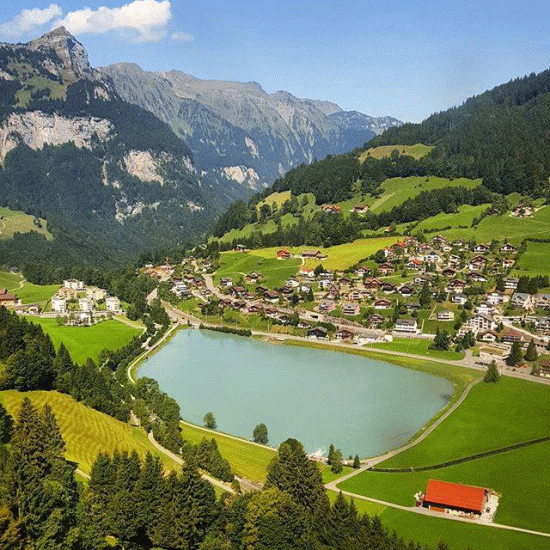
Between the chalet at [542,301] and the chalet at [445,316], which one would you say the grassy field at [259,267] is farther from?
the chalet at [542,301]

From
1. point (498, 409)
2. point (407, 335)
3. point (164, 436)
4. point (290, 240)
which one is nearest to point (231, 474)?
point (164, 436)

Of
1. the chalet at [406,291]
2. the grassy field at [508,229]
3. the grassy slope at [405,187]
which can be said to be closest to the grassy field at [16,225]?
the grassy slope at [405,187]

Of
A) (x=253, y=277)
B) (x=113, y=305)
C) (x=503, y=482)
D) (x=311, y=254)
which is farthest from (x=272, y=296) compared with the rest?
(x=503, y=482)

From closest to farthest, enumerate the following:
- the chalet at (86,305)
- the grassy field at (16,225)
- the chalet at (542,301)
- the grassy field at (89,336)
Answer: the grassy field at (89,336) → the chalet at (542,301) → the chalet at (86,305) → the grassy field at (16,225)

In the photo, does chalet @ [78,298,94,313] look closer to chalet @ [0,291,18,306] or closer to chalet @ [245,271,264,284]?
chalet @ [0,291,18,306]

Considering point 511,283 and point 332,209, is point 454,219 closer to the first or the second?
point 332,209

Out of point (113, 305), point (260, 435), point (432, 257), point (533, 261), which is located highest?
point (533, 261)
